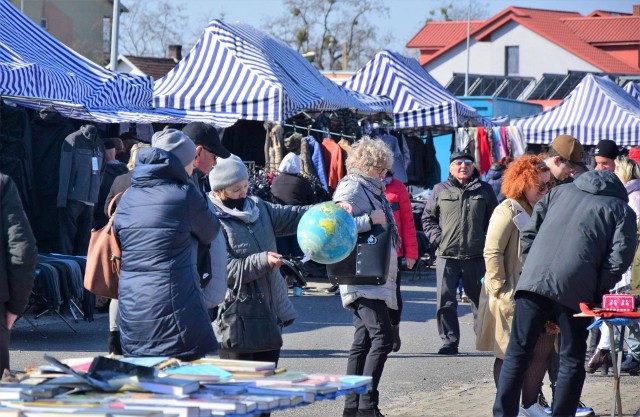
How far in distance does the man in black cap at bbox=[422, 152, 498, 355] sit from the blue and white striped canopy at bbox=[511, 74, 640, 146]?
11.0 metres

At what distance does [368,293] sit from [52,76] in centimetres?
725

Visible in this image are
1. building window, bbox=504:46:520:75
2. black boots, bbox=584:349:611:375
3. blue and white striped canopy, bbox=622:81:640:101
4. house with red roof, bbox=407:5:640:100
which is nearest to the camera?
black boots, bbox=584:349:611:375

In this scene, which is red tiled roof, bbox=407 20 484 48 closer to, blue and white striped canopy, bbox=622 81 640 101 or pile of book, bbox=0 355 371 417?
A: blue and white striped canopy, bbox=622 81 640 101

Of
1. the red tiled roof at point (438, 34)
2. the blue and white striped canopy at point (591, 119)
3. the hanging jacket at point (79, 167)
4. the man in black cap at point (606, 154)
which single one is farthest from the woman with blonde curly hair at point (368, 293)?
the red tiled roof at point (438, 34)

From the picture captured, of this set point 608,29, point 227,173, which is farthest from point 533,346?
point 608,29

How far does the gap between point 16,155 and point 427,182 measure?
31.3ft

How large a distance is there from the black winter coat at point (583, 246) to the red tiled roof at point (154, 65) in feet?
144

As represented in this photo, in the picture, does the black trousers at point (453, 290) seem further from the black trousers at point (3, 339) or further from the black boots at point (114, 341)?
the black trousers at point (3, 339)

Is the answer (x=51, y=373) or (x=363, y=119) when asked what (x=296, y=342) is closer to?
(x=51, y=373)

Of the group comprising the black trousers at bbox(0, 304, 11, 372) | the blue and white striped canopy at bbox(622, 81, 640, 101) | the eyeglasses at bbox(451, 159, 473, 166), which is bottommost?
the black trousers at bbox(0, 304, 11, 372)

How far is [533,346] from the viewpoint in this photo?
7.04 meters

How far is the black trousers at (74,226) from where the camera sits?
45.6 feet

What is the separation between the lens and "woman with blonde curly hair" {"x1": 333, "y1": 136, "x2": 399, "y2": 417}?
7566 mm

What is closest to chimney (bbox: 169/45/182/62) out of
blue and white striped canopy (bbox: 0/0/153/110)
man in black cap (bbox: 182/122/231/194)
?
blue and white striped canopy (bbox: 0/0/153/110)
